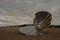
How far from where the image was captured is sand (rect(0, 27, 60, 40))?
29.6 inches

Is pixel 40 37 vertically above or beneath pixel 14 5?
beneath

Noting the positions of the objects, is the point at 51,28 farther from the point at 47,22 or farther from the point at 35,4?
the point at 35,4

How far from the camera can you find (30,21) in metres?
0.85

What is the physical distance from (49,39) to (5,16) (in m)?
0.25

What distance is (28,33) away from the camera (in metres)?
0.78

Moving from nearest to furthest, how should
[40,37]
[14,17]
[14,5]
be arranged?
1. [40,37]
2. [14,17]
3. [14,5]

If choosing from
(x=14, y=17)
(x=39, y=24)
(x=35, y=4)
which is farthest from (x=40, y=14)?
(x=35, y=4)

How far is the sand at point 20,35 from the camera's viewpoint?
75cm

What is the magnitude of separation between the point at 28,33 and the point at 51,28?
0.41ft

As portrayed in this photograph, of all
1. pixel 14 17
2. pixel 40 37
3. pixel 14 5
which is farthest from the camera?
pixel 14 5

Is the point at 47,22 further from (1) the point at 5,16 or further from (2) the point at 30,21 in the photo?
(1) the point at 5,16

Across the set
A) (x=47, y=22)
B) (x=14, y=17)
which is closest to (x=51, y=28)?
(x=47, y=22)

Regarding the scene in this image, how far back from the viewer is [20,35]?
0.77 metres

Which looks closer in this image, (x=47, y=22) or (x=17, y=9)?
(x=47, y=22)
